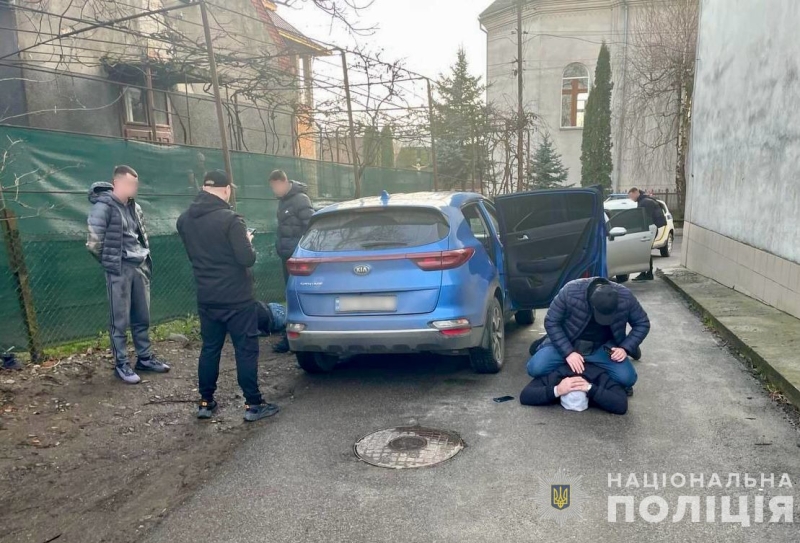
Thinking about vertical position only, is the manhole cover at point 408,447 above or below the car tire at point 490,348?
below

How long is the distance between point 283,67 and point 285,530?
13.2 meters

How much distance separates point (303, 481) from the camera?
3.65 m

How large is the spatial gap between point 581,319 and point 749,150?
20.2ft

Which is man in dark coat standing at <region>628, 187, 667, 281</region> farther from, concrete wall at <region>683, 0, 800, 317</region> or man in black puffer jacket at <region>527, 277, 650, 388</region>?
man in black puffer jacket at <region>527, 277, 650, 388</region>

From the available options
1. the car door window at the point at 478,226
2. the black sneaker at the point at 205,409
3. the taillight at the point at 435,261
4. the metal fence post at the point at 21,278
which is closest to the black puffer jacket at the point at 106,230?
the metal fence post at the point at 21,278

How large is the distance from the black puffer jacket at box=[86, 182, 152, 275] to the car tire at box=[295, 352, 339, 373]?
1.83 metres

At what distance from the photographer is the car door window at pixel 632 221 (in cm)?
1070

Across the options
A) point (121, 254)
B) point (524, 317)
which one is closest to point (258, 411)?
point (121, 254)

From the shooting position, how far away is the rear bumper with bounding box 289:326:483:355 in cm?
502

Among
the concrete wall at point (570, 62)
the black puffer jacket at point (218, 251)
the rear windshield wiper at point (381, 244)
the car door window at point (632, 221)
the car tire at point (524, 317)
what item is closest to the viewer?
the black puffer jacket at point (218, 251)

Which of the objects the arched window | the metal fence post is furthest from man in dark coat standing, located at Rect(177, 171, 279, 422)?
the arched window

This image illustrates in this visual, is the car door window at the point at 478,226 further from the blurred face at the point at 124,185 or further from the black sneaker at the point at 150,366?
the black sneaker at the point at 150,366

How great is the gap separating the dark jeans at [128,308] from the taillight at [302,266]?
1.52 m

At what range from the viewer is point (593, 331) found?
482 cm
